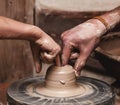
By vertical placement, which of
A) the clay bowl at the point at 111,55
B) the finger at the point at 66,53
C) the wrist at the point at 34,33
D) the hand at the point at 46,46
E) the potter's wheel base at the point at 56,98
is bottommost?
the clay bowl at the point at 111,55

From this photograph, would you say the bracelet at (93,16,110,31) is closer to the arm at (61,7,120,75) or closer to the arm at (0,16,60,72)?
the arm at (61,7,120,75)

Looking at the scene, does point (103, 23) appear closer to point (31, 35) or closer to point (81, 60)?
point (81, 60)

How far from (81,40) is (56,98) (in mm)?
497

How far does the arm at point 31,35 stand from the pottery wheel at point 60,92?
9 cm

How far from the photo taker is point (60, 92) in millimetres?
1455

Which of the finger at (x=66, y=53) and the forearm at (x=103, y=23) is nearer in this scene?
the finger at (x=66, y=53)

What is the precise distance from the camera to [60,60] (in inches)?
60.7

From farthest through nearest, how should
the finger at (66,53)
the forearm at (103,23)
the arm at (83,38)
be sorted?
the forearm at (103,23)
the arm at (83,38)
the finger at (66,53)

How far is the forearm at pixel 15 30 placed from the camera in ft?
4.59

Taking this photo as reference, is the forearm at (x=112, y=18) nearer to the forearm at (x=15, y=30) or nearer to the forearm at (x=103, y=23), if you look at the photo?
the forearm at (x=103, y=23)

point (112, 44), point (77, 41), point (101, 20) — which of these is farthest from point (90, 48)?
point (112, 44)

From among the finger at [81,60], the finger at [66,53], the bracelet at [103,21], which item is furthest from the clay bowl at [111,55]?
the finger at [66,53]

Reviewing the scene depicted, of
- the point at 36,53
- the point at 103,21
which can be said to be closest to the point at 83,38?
the point at 103,21

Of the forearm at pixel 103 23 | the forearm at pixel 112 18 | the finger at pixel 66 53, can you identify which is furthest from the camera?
the forearm at pixel 112 18
